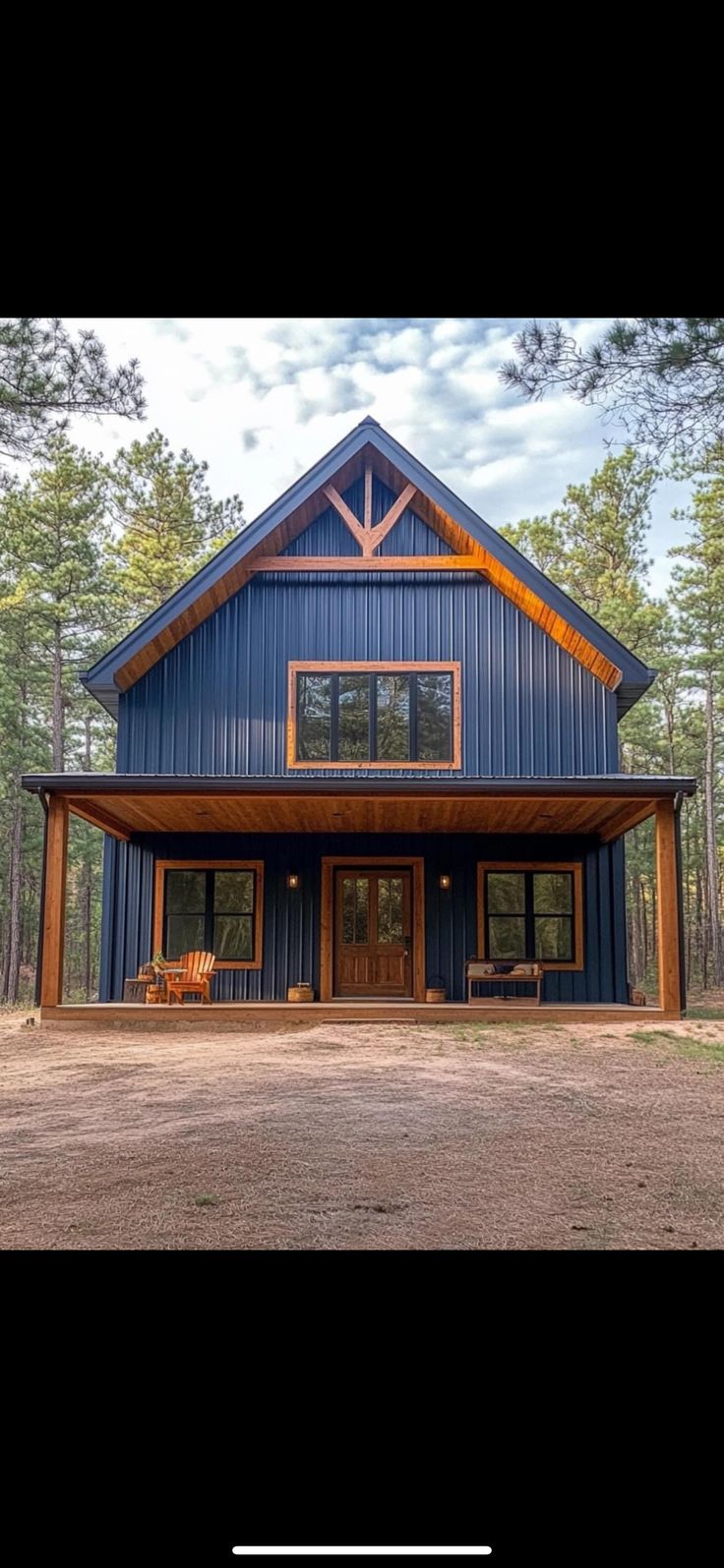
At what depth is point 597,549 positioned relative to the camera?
1084 inches

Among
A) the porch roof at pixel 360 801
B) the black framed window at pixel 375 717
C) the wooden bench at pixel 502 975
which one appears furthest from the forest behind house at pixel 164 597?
the wooden bench at pixel 502 975

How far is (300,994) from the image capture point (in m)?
12.5

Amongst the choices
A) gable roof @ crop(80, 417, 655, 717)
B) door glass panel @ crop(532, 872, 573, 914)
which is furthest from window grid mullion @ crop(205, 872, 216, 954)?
door glass panel @ crop(532, 872, 573, 914)

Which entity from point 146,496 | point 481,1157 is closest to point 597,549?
point 146,496

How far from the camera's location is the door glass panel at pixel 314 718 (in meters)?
12.8

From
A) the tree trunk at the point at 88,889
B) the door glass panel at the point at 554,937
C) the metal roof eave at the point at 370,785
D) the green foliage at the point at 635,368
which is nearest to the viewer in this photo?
the green foliage at the point at 635,368

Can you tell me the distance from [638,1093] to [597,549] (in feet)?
74.4

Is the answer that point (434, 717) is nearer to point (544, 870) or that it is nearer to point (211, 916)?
point (544, 870)

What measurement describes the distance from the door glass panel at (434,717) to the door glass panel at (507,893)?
1763 mm

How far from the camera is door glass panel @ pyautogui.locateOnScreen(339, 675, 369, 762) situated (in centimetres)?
1284

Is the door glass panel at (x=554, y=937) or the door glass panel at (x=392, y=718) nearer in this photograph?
the door glass panel at (x=392, y=718)

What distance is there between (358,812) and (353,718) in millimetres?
1628

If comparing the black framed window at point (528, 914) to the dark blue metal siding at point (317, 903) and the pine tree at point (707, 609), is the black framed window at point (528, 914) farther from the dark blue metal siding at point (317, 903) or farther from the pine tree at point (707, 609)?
the pine tree at point (707, 609)
